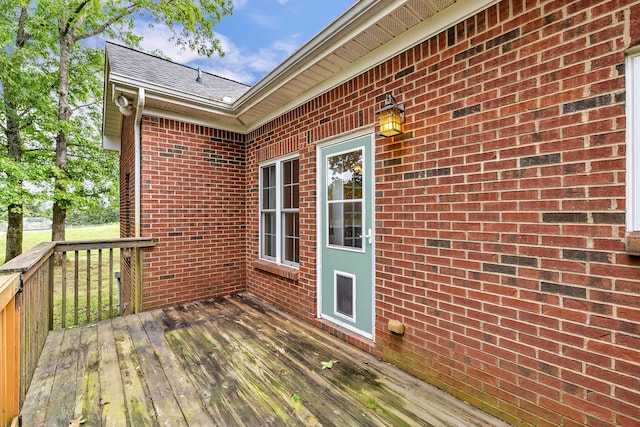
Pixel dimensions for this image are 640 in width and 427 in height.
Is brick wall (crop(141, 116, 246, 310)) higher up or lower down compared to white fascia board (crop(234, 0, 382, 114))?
lower down

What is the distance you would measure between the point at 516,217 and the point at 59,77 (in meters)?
11.4

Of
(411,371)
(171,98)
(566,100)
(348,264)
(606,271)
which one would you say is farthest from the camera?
(171,98)

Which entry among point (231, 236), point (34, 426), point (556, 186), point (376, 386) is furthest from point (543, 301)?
point (231, 236)

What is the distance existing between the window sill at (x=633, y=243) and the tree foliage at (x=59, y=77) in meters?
9.90

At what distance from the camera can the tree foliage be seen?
727 centimetres

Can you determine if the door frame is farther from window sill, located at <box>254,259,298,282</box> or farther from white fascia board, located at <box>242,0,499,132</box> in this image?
white fascia board, located at <box>242,0,499,132</box>

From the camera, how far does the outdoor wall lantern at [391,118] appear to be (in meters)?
2.40

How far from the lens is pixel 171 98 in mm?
3896

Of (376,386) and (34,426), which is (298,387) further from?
(34,426)

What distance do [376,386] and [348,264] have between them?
120cm

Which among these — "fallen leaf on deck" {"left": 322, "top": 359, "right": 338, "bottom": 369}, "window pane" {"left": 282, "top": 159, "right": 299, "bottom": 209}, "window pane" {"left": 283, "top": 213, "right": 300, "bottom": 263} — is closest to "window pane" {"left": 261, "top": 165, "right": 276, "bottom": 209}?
"window pane" {"left": 282, "top": 159, "right": 299, "bottom": 209}

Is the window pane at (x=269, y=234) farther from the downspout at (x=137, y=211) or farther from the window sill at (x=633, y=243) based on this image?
the window sill at (x=633, y=243)

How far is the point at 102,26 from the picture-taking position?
28.3 ft

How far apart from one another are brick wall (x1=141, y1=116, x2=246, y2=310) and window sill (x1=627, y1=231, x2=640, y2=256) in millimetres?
4627
